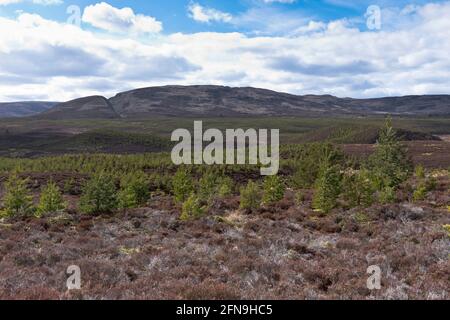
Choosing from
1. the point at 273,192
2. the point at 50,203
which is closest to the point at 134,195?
the point at 50,203

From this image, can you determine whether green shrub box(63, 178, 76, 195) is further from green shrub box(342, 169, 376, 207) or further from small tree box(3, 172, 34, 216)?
green shrub box(342, 169, 376, 207)

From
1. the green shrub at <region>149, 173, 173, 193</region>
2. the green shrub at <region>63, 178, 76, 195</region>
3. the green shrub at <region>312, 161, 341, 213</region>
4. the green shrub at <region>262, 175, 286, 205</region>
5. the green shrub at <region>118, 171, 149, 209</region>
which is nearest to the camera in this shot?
the green shrub at <region>312, 161, 341, 213</region>

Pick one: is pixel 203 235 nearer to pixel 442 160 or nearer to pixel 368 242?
pixel 368 242

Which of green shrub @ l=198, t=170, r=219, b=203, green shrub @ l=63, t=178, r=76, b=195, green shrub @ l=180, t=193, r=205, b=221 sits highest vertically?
green shrub @ l=180, t=193, r=205, b=221

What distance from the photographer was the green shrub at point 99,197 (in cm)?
2475

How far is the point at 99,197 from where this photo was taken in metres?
25.2

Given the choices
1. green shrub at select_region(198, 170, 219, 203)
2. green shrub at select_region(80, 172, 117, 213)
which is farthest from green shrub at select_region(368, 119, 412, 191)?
green shrub at select_region(80, 172, 117, 213)


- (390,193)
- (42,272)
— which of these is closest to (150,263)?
(42,272)

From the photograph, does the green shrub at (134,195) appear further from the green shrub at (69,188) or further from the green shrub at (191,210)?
the green shrub at (69,188)

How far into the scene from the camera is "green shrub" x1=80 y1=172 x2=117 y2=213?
2475 centimetres

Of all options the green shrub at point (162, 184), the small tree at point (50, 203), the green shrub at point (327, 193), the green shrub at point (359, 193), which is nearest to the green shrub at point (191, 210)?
the green shrub at point (327, 193)

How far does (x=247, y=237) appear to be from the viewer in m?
17.4

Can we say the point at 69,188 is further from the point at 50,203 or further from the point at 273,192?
the point at 273,192
